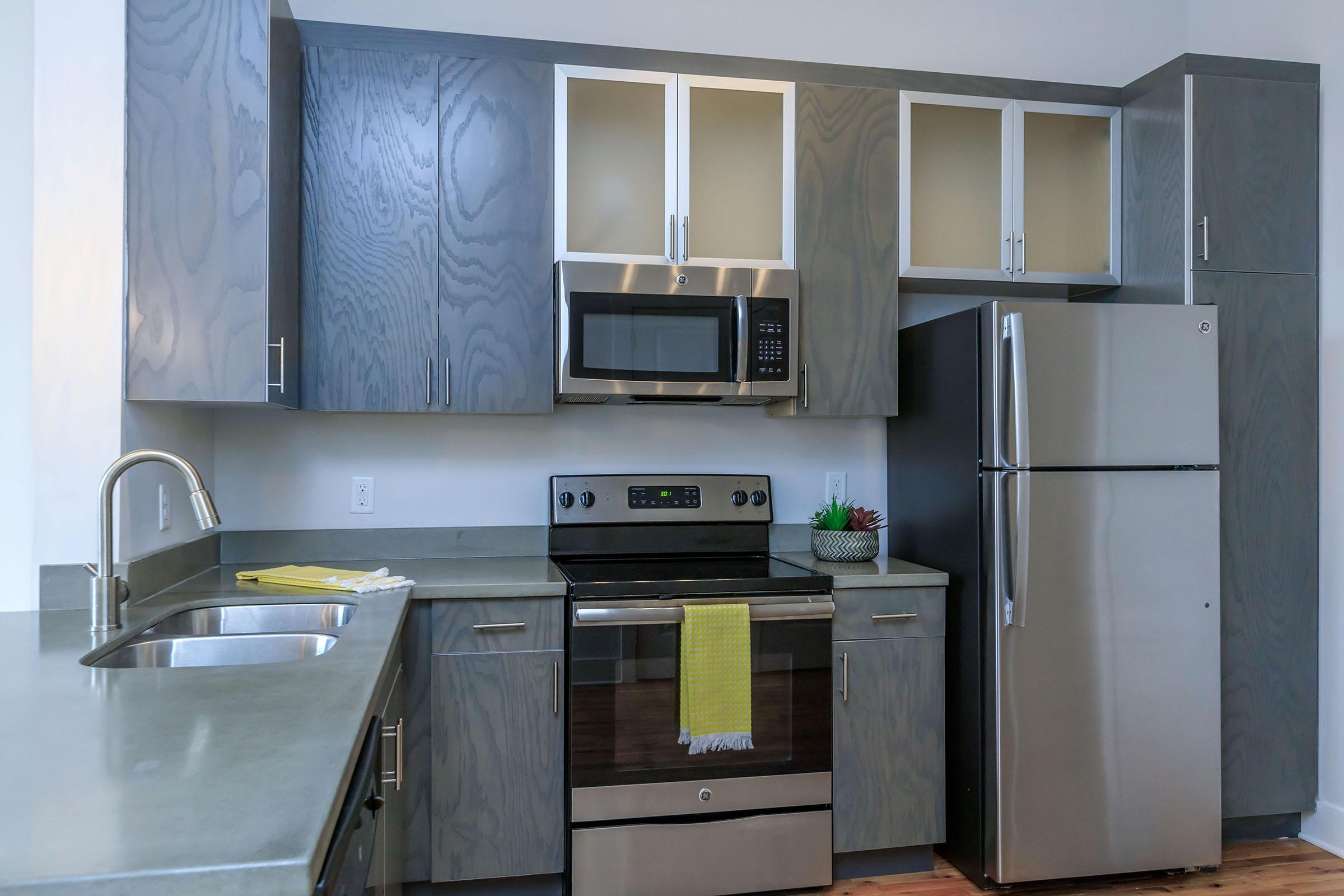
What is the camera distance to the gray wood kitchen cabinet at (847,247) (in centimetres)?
262

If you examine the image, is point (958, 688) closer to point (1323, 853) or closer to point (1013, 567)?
point (1013, 567)

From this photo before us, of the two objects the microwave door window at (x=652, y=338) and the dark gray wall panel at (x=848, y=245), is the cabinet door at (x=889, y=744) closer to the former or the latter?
the dark gray wall panel at (x=848, y=245)

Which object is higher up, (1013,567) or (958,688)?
(1013,567)

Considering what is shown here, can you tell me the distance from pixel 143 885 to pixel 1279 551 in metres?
2.92

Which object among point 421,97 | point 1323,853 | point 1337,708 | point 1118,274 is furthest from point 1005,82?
point 1323,853

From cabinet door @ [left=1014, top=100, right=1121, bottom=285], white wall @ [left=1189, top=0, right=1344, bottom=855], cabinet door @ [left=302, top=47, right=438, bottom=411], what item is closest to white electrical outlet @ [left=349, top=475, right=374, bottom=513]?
cabinet door @ [left=302, top=47, right=438, bottom=411]

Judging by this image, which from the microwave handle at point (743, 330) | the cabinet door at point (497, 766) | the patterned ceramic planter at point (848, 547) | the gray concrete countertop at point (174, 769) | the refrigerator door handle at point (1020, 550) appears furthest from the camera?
the patterned ceramic planter at point (848, 547)

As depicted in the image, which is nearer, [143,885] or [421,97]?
[143,885]

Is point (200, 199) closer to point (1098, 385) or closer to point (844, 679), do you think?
point (844, 679)

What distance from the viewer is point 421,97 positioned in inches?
95.4

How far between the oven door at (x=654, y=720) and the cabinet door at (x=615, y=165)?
1.00 metres

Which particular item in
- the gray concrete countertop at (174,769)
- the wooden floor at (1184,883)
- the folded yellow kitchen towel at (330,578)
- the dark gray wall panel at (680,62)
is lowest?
the wooden floor at (1184,883)

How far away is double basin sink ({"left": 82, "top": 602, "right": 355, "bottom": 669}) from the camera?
167cm

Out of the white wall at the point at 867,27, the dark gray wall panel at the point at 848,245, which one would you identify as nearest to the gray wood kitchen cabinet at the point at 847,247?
the dark gray wall panel at the point at 848,245
